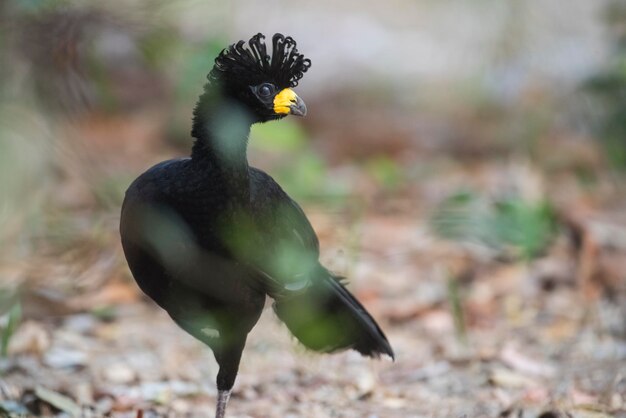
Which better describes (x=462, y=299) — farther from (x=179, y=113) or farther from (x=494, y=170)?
(x=179, y=113)

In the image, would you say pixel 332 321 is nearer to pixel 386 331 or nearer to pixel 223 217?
pixel 223 217

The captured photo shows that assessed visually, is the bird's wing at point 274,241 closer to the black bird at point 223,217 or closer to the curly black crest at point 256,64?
the black bird at point 223,217

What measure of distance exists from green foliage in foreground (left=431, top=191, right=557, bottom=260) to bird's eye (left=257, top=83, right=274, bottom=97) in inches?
77.1

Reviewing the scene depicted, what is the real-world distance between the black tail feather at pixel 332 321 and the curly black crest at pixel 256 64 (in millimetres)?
905

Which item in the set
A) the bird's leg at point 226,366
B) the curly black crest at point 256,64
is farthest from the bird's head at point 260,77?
the bird's leg at point 226,366

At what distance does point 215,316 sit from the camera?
11.9ft

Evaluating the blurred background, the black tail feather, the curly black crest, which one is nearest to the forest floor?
the blurred background

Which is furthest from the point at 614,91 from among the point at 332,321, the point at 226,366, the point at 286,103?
the point at 226,366

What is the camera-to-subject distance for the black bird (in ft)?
11.3

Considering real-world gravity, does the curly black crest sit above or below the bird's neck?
above

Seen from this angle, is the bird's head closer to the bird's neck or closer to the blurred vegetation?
the bird's neck

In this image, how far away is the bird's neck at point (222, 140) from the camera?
137 inches

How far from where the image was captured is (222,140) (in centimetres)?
348

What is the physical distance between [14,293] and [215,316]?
72.0 inches
